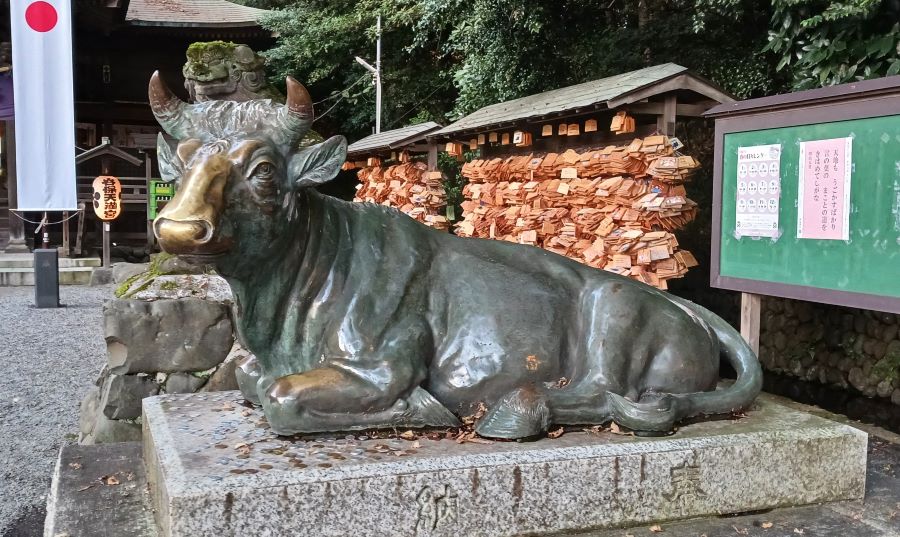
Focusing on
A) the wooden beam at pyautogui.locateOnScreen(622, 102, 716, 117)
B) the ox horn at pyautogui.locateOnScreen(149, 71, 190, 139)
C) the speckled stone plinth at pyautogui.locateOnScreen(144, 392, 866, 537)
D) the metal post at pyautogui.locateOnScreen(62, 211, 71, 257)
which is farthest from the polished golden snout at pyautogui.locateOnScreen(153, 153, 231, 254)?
the metal post at pyautogui.locateOnScreen(62, 211, 71, 257)

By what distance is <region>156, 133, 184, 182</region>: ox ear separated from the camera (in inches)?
98.5

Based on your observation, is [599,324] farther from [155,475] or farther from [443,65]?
[443,65]

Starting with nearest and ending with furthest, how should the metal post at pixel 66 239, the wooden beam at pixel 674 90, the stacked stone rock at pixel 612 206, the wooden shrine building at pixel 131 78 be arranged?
the wooden beam at pixel 674 90, the stacked stone rock at pixel 612 206, the metal post at pixel 66 239, the wooden shrine building at pixel 131 78

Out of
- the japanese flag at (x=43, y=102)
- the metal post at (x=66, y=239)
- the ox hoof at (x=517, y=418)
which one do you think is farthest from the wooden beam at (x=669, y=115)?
the metal post at (x=66, y=239)

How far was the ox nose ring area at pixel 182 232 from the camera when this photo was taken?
224 cm

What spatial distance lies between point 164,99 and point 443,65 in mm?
17217

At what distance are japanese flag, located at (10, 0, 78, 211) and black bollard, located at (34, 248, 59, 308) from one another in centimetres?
368

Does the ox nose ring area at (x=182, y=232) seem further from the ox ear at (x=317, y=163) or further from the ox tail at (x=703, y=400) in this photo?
the ox tail at (x=703, y=400)

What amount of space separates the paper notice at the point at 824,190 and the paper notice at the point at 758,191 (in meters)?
0.24

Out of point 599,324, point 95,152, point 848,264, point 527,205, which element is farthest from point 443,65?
point 599,324

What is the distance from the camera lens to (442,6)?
39.7 ft

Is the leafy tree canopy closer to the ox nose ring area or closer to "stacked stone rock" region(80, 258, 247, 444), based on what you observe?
"stacked stone rock" region(80, 258, 247, 444)

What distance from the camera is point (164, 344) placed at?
16.6ft

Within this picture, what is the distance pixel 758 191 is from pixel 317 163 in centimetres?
405
